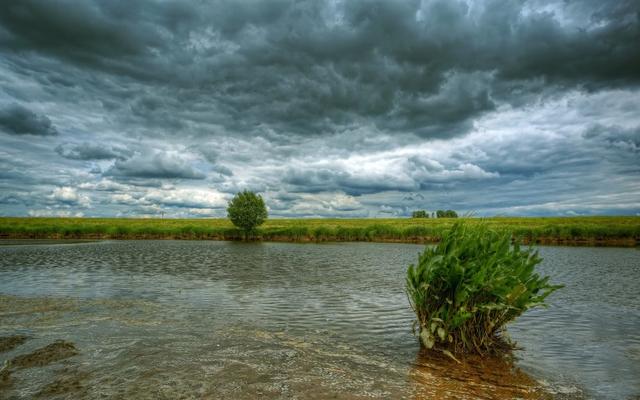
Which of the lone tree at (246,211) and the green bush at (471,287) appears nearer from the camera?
the green bush at (471,287)

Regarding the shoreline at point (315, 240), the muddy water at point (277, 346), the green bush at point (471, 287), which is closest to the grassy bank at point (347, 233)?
the shoreline at point (315, 240)

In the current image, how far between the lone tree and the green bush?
70.3 metres

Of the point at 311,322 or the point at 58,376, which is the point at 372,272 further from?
the point at 58,376

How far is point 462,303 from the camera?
926 centimetres

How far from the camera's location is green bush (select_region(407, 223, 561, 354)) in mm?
8969

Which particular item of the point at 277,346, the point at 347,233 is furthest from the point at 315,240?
the point at 277,346

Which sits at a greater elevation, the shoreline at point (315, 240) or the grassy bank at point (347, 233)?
the grassy bank at point (347, 233)

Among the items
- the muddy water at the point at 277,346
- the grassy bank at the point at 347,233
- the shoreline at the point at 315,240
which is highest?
the grassy bank at the point at 347,233

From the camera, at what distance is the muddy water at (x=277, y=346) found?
24.3 feet

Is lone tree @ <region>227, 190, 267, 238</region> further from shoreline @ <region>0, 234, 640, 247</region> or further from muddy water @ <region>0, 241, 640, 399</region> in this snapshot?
muddy water @ <region>0, 241, 640, 399</region>

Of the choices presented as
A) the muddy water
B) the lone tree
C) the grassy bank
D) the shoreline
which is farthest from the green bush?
the lone tree

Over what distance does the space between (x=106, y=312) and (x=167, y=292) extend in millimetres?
4810

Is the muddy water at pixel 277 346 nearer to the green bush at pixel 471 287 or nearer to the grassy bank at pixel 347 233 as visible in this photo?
the green bush at pixel 471 287

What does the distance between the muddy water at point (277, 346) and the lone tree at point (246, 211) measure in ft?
189
